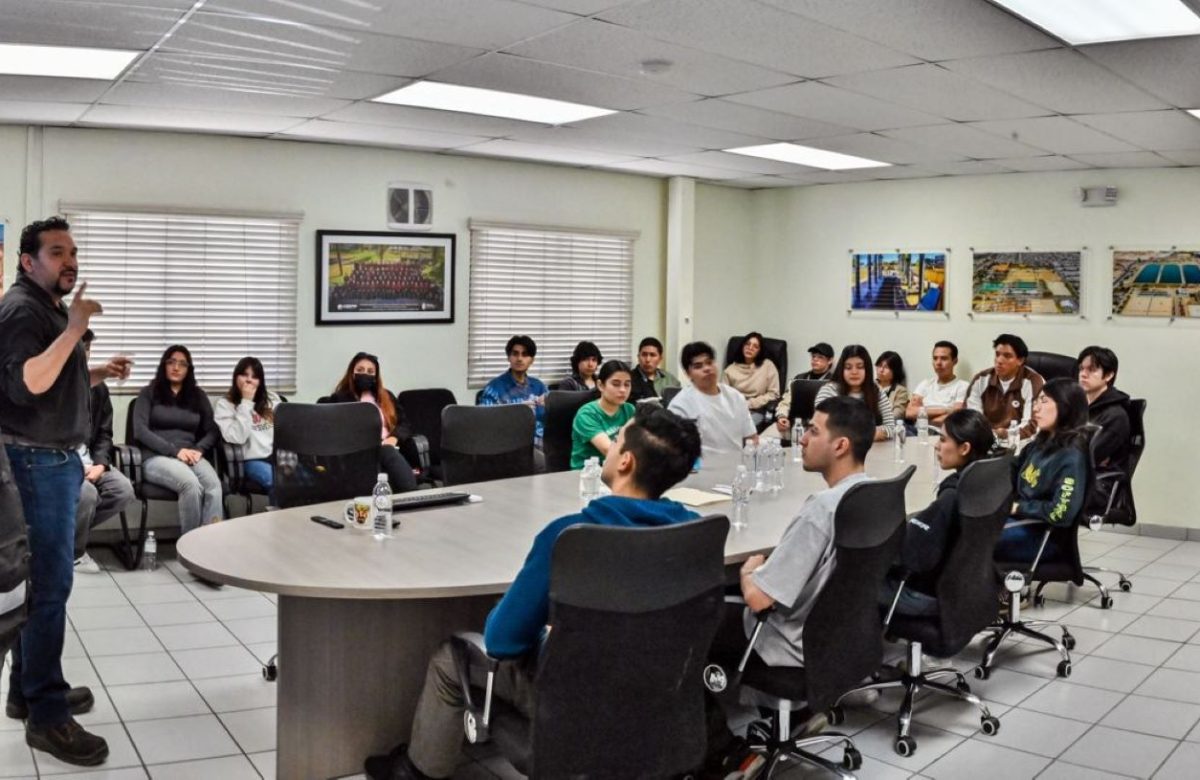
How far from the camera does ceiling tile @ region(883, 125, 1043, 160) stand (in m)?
6.48

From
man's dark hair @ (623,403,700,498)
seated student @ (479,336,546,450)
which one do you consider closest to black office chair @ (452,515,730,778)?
man's dark hair @ (623,403,700,498)

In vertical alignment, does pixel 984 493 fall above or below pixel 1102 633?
above

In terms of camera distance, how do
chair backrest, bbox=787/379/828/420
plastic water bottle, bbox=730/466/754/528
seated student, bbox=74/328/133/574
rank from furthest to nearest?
chair backrest, bbox=787/379/828/420 < seated student, bbox=74/328/133/574 < plastic water bottle, bbox=730/466/754/528

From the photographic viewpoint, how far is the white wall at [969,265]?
779 cm

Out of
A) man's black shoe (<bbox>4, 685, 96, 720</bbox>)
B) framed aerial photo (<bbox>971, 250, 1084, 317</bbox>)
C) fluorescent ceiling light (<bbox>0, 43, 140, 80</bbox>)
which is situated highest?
fluorescent ceiling light (<bbox>0, 43, 140, 80</bbox>)

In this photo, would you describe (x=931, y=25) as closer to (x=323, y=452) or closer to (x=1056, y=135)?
(x=1056, y=135)

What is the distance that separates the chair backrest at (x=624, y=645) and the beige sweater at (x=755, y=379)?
22.0 ft

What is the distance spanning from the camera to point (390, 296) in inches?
306

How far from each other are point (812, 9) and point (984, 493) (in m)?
1.82

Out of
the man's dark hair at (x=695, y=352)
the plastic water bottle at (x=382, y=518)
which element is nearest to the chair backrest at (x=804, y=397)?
the man's dark hair at (x=695, y=352)

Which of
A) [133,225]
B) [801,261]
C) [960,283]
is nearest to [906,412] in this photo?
[960,283]

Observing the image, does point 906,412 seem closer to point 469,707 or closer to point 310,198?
point 310,198

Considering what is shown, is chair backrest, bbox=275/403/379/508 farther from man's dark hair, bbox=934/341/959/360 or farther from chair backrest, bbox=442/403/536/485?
man's dark hair, bbox=934/341/959/360

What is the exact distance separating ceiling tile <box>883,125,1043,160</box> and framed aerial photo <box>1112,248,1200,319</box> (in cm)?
125
